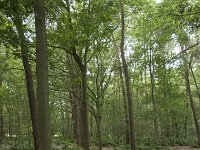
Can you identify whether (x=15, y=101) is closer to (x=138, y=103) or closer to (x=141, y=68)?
(x=141, y=68)

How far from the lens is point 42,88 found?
14.3ft

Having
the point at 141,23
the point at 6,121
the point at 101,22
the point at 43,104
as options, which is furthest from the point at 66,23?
the point at 6,121

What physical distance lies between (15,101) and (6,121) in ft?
35.2

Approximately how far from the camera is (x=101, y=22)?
768cm

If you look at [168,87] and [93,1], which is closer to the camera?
[93,1]

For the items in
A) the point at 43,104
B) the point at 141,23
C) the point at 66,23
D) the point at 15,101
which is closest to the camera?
the point at 43,104

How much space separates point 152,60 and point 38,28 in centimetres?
1535

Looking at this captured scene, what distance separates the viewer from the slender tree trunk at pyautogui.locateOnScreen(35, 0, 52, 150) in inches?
169

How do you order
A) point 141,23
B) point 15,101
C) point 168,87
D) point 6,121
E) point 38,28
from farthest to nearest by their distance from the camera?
point 6,121 → point 168,87 → point 15,101 → point 141,23 → point 38,28

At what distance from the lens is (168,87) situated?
65.4 feet

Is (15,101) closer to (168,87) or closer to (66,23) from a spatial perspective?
(168,87)

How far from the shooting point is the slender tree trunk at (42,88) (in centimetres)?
429

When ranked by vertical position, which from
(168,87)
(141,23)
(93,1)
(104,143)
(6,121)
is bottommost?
(104,143)

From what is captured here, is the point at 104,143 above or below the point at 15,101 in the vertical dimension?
below
